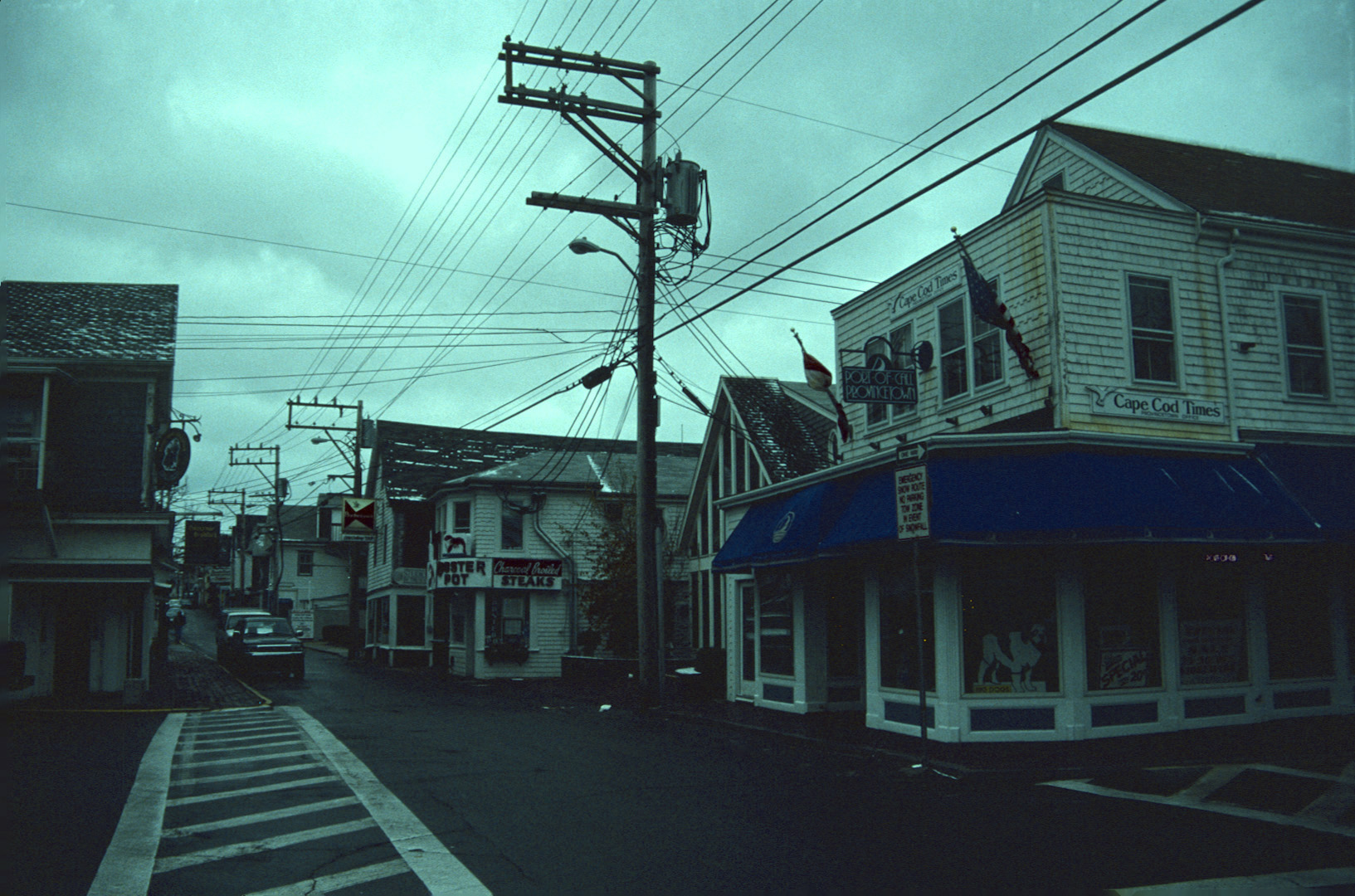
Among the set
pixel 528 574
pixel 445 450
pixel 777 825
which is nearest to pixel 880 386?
pixel 777 825

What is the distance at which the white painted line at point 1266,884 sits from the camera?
6.85 m

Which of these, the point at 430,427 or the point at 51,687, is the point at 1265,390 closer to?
the point at 51,687

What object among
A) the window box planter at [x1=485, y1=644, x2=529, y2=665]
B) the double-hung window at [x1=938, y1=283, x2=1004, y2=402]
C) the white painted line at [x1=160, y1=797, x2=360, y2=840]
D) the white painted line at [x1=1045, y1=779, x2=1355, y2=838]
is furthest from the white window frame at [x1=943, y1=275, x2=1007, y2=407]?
the window box planter at [x1=485, y1=644, x2=529, y2=665]

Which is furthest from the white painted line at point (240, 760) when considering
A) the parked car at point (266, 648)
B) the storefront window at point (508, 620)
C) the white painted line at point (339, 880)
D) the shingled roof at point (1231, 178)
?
the storefront window at point (508, 620)

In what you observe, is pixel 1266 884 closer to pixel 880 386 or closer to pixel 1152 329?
pixel 1152 329

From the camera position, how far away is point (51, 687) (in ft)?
77.9

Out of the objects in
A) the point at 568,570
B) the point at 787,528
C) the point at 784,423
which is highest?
the point at 784,423

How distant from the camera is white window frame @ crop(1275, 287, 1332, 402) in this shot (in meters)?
16.2

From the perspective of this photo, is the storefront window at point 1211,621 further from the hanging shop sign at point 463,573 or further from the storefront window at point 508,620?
the storefront window at point 508,620

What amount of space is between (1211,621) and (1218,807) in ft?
20.5

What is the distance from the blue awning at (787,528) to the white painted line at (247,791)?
27.1ft

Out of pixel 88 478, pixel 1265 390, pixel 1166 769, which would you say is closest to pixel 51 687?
pixel 88 478

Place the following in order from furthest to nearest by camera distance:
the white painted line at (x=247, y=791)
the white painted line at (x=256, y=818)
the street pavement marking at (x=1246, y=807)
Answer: the white painted line at (x=247, y=791), the white painted line at (x=256, y=818), the street pavement marking at (x=1246, y=807)

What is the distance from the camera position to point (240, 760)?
1381 centimetres
